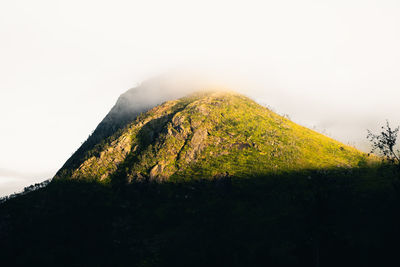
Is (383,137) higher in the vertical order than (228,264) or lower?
higher

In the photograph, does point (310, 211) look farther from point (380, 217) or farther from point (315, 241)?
point (380, 217)

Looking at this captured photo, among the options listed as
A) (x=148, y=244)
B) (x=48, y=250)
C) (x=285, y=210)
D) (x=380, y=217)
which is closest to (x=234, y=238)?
(x=285, y=210)

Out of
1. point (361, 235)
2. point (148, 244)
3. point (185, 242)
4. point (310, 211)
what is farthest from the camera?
point (148, 244)

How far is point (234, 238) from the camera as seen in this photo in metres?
168

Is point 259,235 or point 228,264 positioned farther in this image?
point 259,235

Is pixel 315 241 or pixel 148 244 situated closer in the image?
pixel 315 241

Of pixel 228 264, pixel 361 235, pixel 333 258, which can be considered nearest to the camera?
pixel 333 258

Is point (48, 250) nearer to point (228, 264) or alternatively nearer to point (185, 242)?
point (185, 242)

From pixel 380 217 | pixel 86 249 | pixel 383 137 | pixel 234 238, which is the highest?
pixel 383 137

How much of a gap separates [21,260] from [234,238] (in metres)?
144

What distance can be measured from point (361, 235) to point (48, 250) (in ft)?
667

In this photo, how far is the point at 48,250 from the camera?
193250mm

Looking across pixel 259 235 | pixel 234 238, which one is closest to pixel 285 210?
pixel 259 235

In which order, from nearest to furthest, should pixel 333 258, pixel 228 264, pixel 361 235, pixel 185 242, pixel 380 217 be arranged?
pixel 333 258
pixel 228 264
pixel 361 235
pixel 380 217
pixel 185 242
